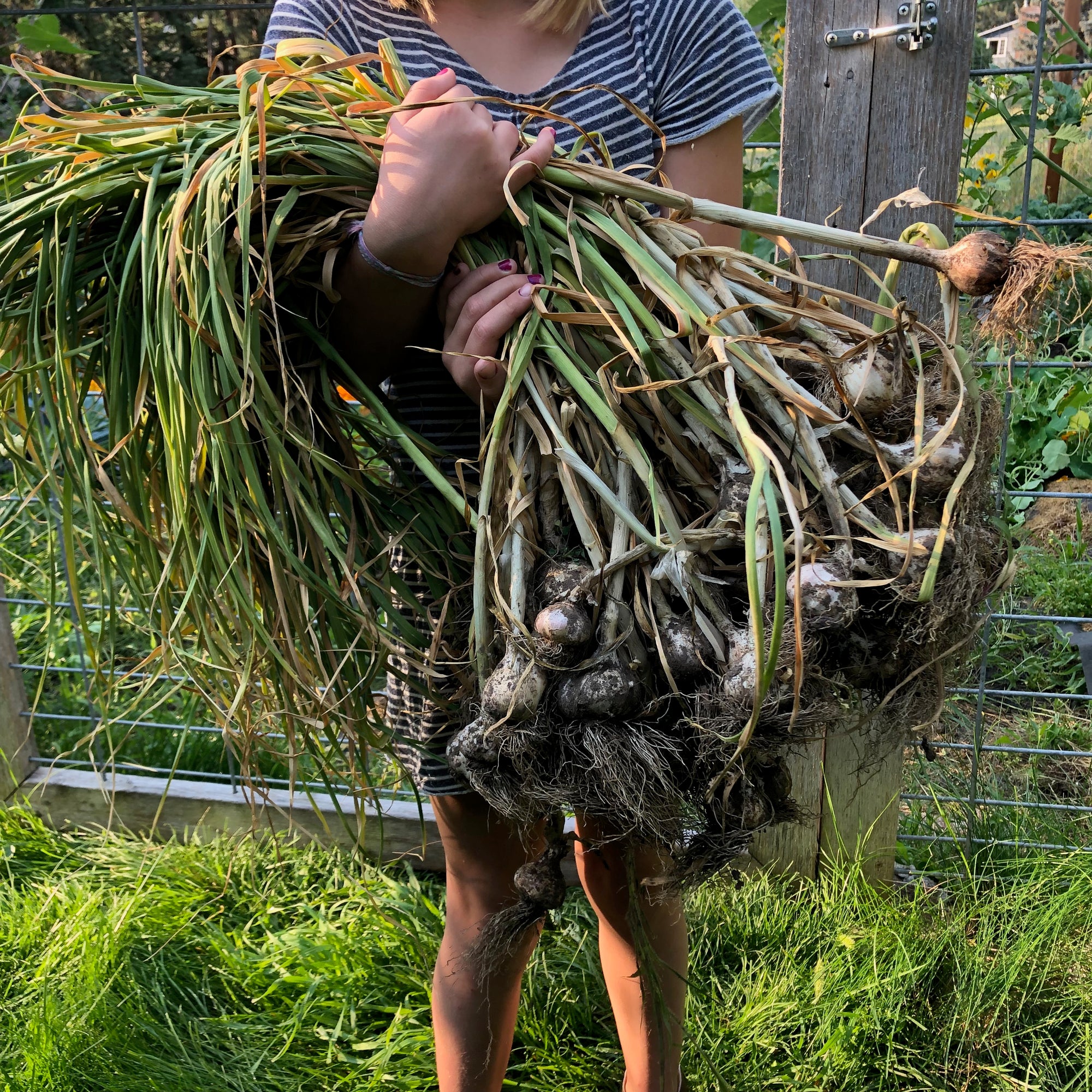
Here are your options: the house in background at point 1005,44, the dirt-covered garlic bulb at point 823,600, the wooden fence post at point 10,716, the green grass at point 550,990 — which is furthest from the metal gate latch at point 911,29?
the house in background at point 1005,44

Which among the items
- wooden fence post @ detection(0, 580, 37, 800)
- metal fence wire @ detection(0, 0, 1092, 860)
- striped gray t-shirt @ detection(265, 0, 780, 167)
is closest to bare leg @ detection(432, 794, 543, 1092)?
metal fence wire @ detection(0, 0, 1092, 860)

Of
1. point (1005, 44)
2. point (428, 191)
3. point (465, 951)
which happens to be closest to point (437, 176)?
point (428, 191)

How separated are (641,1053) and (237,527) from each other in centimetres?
92

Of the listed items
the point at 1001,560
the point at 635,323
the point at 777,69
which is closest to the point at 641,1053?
the point at 1001,560

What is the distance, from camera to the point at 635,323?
2.52ft

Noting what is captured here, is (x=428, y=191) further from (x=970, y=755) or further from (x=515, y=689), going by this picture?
(x=970, y=755)

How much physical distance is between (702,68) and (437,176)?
46 centimetres

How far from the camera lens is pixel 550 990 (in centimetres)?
164

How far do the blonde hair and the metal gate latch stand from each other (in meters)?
0.50

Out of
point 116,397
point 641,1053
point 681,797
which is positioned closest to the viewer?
point 681,797

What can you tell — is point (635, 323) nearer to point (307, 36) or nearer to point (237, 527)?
point (237, 527)

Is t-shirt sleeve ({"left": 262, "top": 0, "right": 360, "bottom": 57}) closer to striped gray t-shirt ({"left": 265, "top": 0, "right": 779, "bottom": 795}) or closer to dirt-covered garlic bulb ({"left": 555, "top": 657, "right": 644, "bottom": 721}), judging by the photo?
striped gray t-shirt ({"left": 265, "top": 0, "right": 779, "bottom": 795})

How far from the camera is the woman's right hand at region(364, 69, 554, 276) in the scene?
0.78 meters

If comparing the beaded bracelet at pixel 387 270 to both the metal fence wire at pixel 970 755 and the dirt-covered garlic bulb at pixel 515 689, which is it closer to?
the dirt-covered garlic bulb at pixel 515 689
